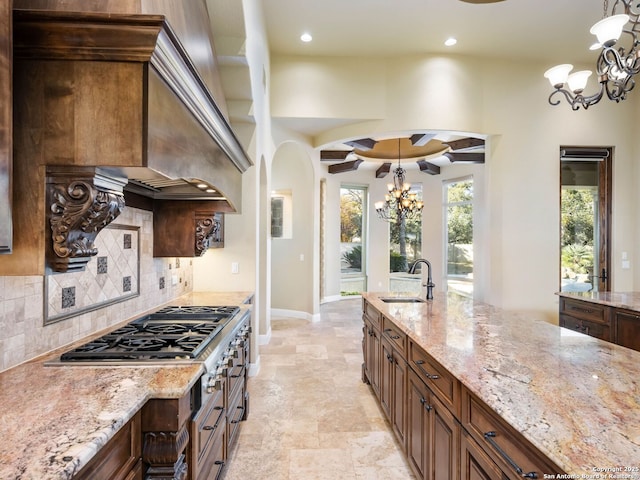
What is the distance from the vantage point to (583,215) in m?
4.85

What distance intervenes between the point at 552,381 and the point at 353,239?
7.61 metres

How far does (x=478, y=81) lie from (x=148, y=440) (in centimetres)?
541

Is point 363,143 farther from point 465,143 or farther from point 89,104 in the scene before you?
point 89,104

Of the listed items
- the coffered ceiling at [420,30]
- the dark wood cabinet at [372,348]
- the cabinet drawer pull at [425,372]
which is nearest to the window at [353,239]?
the coffered ceiling at [420,30]

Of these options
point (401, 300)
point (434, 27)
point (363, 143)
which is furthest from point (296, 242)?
point (434, 27)

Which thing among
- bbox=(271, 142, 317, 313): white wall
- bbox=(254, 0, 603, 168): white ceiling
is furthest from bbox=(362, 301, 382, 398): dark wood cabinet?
bbox=(254, 0, 603, 168): white ceiling

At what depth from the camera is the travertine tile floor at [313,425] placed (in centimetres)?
219

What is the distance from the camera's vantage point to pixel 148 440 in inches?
46.6

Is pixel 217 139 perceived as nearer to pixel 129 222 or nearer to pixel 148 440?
pixel 129 222

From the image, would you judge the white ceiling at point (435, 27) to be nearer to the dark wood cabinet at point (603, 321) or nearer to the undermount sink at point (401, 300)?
the undermount sink at point (401, 300)

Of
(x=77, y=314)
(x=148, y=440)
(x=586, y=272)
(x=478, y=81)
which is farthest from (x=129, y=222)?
(x=586, y=272)

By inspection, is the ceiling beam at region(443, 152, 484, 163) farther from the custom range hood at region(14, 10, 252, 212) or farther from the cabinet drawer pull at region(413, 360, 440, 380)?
the custom range hood at region(14, 10, 252, 212)

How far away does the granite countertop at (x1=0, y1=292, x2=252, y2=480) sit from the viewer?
793 mm

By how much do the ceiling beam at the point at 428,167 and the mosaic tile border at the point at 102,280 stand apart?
6548 mm
